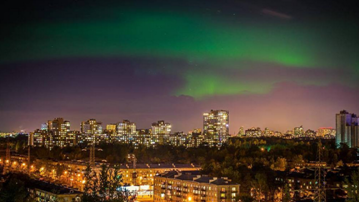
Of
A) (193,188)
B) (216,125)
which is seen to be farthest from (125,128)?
(193,188)

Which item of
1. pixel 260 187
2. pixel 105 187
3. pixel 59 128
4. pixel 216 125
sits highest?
pixel 216 125

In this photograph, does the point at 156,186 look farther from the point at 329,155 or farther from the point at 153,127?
the point at 153,127

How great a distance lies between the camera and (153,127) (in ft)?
234

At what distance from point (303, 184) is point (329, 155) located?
13.1 m

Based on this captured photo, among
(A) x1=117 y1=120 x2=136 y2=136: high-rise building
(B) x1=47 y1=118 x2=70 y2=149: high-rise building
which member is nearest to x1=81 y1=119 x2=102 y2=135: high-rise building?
(A) x1=117 y1=120 x2=136 y2=136: high-rise building

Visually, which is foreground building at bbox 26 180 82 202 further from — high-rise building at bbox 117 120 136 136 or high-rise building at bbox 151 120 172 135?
high-rise building at bbox 117 120 136 136

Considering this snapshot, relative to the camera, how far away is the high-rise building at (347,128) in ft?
153

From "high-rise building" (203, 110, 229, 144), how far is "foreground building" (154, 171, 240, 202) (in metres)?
42.2

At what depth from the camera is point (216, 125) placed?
63.4 m

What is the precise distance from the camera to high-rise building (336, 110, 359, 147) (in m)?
46.7

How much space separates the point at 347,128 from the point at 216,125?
20593mm

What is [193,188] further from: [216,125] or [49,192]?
[216,125]

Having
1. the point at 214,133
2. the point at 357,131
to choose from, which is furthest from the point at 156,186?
the point at 214,133

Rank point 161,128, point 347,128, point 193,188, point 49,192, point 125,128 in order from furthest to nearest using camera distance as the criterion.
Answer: point 125,128 < point 161,128 < point 347,128 < point 193,188 < point 49,192
